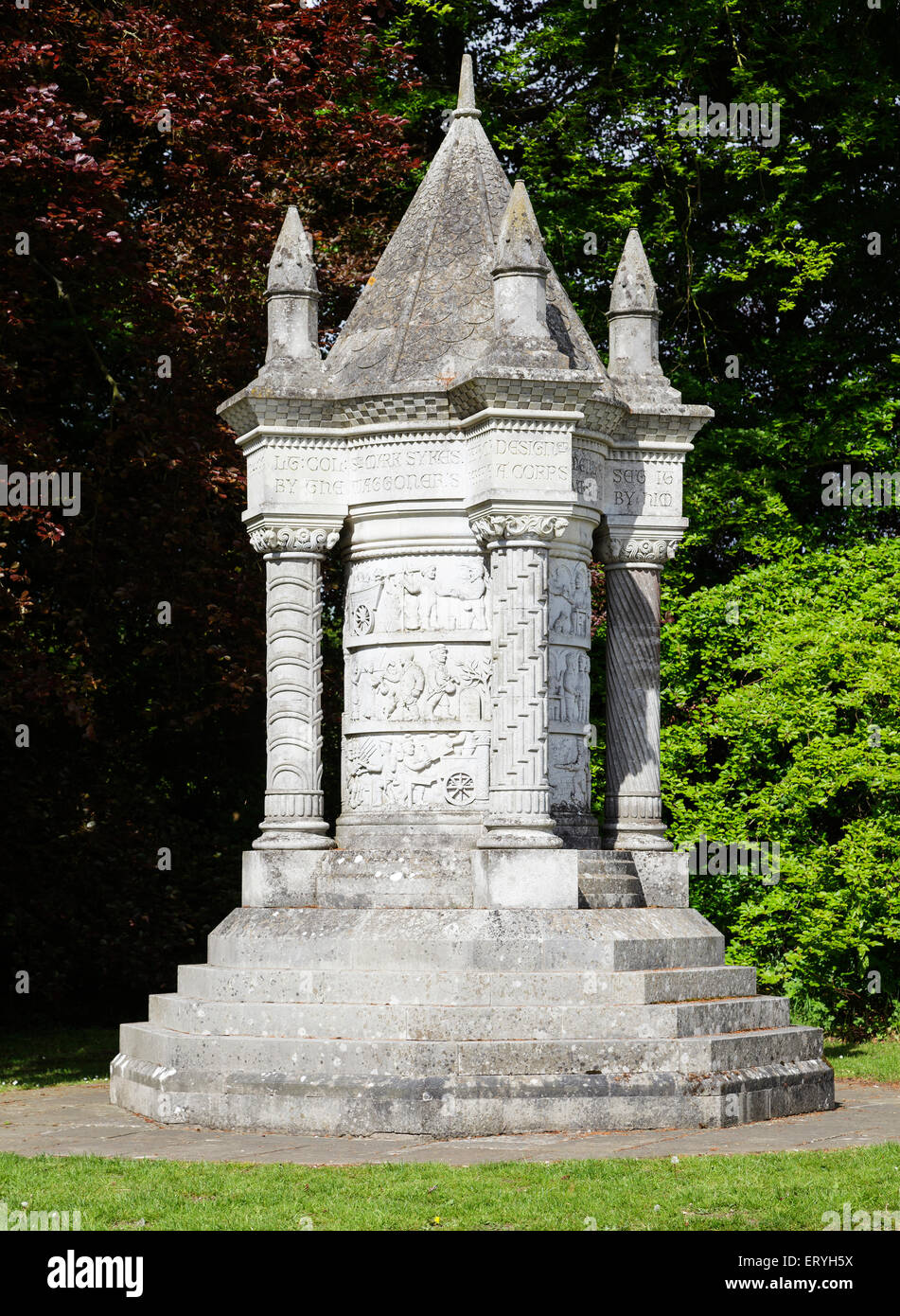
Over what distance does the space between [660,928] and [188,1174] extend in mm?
3932

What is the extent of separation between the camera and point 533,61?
21969 mm

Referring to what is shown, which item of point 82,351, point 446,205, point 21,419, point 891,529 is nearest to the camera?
point 446,205

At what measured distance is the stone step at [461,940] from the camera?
10.4 m

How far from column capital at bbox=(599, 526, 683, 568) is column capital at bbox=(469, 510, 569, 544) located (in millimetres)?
1567

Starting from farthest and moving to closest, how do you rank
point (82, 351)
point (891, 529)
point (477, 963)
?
1. point (891, 529)
2. point (82, 351)
3. point (477, 963)

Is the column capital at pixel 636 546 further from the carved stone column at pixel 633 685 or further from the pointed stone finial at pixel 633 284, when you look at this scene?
the pointed stone finial at pixel 633 284

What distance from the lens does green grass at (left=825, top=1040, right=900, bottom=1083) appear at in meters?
13.4

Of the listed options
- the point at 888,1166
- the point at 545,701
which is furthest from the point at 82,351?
the point at 888,1166

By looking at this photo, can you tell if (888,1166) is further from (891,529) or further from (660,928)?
(891,529)
